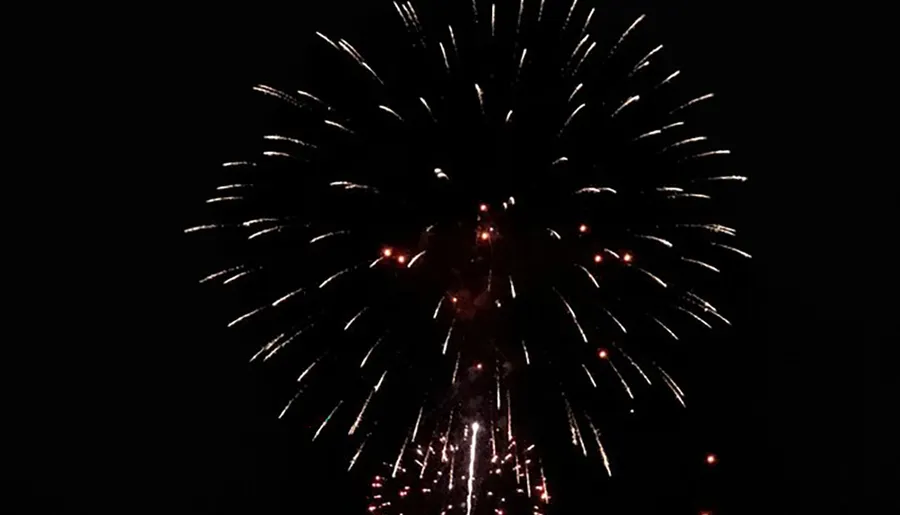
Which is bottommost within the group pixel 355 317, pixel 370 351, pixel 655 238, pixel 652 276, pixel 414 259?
pixel 370 351

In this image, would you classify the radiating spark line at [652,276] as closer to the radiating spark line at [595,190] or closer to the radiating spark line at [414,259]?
the radiating spark line at [595,190]

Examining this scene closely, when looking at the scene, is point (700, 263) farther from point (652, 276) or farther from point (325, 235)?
point (325, 235)

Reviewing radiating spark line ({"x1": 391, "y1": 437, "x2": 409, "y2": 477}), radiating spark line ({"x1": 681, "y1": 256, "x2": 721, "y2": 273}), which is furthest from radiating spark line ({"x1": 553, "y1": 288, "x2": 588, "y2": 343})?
radiating spark line ({"x1": 391, "y1": 437, "x2": 409, "y2": 477})

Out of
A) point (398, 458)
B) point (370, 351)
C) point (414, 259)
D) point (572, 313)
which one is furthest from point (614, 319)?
point (398, 458)

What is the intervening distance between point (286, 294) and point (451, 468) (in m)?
1.83

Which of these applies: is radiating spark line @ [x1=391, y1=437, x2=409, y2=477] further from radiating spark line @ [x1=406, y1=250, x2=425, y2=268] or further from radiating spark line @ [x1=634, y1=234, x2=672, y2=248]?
radiating spark line @ [x1=634, y1=234, x2=672, y2=248]

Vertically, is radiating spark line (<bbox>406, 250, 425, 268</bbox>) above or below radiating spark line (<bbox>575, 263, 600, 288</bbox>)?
below

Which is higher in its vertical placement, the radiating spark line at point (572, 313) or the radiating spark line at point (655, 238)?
the radiating spark line at point (655, 238)

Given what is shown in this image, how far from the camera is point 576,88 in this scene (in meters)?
7.32

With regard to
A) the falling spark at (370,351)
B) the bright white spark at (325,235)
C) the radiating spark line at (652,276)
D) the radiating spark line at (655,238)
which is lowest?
the falling spark at (370,351)

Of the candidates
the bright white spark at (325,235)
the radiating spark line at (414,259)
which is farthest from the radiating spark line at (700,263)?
the bright white spark at (325,235)

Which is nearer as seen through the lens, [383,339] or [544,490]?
[383,339]

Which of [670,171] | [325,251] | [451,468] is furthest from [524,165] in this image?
[451,468]

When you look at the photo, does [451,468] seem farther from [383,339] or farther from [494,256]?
[494,256]
